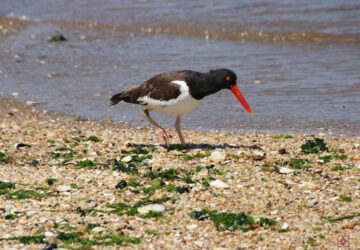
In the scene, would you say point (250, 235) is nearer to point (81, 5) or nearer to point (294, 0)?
point (294, 0)

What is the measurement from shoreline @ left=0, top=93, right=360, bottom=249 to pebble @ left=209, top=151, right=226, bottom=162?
1cm

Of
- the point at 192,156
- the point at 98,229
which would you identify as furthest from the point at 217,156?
the point at 98,229

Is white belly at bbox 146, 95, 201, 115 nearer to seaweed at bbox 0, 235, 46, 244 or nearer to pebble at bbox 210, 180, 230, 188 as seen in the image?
pebble at bbox 210, 180, 230, 188

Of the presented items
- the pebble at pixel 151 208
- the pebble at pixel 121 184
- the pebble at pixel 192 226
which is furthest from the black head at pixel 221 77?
the pebble at pixel 192 226

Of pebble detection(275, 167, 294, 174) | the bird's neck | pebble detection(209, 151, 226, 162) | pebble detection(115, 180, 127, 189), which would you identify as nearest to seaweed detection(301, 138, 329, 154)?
pebble detection(275, 167, 294, 174)

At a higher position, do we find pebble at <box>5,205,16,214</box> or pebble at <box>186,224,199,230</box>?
pebble at <box>5,205,16,214</box>

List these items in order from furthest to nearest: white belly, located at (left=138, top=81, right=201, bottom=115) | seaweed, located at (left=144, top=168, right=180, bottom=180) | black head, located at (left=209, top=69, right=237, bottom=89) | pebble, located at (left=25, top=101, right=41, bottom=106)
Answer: pebble, located at (left=25, top=101, right=41, bottom=106)
black head, located at (left=209, top=69, right=237, bottom=89)
white belly, located at (left=138, top=81, right=201, bottom=115)
seaweed, located at (left=144, top=168, right=180, bottom=180)

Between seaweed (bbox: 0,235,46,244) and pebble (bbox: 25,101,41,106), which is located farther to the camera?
pebble (bbox: 25,101,41,106)

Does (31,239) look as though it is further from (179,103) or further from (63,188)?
(179,103)

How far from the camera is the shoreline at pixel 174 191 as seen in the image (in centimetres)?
389

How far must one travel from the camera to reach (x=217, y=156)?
18.5 feet

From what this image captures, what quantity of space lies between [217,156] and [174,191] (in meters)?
1.04

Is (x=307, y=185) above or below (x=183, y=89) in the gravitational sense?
below

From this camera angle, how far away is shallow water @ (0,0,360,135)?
7.96 metres
